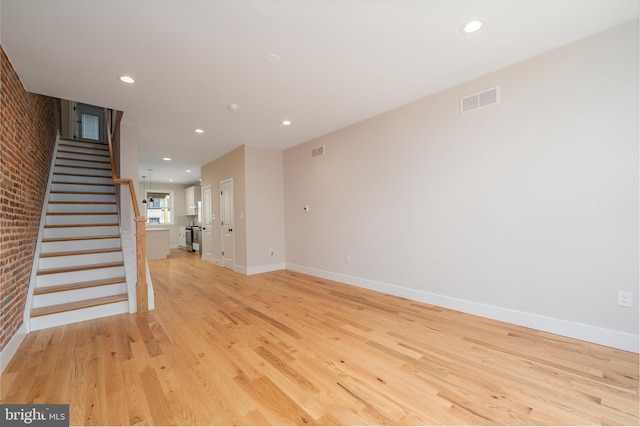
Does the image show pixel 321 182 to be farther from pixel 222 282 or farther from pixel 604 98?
pixel 604 98

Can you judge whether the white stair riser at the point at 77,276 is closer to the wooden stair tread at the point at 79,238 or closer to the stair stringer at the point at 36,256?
the stair stringer at the point at 36,256

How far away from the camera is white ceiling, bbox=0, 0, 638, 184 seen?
77.2 inches

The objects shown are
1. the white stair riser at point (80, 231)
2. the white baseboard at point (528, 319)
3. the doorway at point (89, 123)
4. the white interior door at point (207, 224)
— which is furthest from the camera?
the doorway at point (89, 123)

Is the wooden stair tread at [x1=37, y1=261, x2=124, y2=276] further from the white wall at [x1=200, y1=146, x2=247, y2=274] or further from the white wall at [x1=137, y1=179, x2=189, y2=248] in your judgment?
the white wall at [x1=137, y1=179, x2=189, y2=248]

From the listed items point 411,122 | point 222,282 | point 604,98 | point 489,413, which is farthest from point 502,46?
point 222,282

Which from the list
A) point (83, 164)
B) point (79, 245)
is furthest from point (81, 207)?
point (83, 164)

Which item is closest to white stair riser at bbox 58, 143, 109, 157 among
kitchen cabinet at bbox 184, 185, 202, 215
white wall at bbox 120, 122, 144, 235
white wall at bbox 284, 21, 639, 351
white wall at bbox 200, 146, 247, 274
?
white wall at bbox 120, 122, 144, 235

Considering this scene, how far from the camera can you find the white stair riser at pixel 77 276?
3200 mm

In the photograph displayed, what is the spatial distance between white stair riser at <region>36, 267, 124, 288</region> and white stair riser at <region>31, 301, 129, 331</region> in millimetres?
581

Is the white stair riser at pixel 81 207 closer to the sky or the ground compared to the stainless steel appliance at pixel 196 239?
closer to the sky

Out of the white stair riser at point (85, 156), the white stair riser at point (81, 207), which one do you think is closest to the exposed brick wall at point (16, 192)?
the white stair riser at point (81, 207)

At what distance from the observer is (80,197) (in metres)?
4.72

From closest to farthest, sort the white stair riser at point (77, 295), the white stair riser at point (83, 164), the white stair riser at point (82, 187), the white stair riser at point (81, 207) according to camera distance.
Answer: the white stair riser at point (77, 295) → the white stair riser at point (81, 207) → the white stair riser at point (82, 187) → the white stair riser at point (83, 164)

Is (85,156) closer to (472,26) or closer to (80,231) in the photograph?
(80,231)
